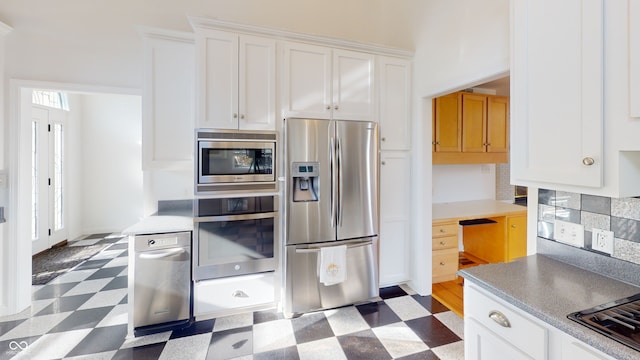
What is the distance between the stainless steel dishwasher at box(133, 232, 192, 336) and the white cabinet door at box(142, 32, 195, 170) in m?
0.64

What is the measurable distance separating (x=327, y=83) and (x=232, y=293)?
2.07 metres

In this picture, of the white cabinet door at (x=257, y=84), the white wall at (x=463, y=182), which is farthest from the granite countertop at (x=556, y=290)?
the white wall at (x=463, y=182)

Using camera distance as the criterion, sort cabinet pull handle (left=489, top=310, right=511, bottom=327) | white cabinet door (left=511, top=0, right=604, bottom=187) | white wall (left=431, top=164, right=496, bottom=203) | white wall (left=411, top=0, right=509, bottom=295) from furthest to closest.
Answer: white wall (left=431, top=164, right=496, bottom=203) < white wall (left=411, top=0, right=509, bottom=295) < cabinet pull handle (left=489, top=310, right=511, bottom=327) < white cabinet door (left=511, top=0, right=604, bottom=187)

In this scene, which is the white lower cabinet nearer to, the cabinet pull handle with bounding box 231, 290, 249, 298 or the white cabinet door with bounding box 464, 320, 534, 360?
the white cabinet door with bounding box 464, 320, 534, 360

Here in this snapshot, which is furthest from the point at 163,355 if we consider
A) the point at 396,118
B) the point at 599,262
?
the point at 396,118

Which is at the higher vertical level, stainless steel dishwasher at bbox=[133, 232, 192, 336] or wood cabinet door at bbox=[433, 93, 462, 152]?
wood cabinet door at bbox=[433, 93, 462, 152]

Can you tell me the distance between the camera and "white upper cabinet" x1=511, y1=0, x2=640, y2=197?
0.89m

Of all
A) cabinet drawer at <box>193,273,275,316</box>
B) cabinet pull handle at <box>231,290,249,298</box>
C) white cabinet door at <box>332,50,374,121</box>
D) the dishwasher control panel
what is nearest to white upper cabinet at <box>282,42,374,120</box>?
white cabinet door at <box>332,50,374,121</box>

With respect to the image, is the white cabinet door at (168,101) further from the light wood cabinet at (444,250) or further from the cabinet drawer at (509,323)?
the light wood cabinet at (444,250)

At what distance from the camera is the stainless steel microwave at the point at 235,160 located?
6.79ft

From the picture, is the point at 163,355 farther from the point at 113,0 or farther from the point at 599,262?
the point at 113,0

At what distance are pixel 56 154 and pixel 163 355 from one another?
4.09 meters

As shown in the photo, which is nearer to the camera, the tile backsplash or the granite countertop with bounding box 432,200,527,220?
the tile backsplash

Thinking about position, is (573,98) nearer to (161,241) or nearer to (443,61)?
(443,61)
